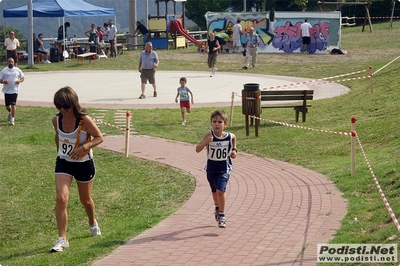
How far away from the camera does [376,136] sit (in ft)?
47.3

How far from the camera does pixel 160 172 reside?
12.9 metres

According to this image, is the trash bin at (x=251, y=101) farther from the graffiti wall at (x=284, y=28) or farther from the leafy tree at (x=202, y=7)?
the leafy tree at (x=202, y=7)

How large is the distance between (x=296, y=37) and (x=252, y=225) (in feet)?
109

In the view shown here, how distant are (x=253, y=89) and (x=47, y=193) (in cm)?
624

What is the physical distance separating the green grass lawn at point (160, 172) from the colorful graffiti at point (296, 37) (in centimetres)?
1620

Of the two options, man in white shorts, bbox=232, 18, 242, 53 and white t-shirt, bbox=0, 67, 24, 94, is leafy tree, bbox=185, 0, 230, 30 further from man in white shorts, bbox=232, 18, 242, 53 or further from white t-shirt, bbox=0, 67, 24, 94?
white t-shirt, bbox=0, 67, 24, 94

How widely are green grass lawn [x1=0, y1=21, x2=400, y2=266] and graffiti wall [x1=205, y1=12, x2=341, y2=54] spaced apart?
1621cm

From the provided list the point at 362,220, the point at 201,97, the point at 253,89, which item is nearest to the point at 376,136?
the point at 253,89

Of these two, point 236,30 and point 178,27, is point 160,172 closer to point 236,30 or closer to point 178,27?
point 236,30

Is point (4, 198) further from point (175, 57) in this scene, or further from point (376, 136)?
point (175, 57)

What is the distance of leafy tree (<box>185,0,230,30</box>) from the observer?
6388cm

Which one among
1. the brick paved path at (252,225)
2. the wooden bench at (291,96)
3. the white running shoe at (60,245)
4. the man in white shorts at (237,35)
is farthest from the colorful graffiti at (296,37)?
the white running shoe at (60,245)

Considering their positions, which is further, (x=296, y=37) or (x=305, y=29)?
(x=296, y=37)

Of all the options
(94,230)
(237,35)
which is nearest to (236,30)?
(237,35)
